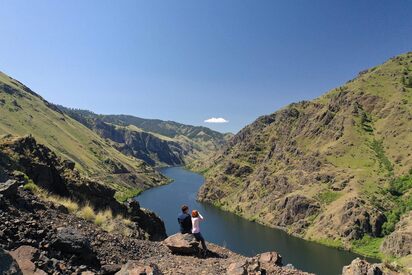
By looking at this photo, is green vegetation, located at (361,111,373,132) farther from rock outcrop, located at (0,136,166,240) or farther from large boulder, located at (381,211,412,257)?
rock outcrop, located at (0,136,166,240)

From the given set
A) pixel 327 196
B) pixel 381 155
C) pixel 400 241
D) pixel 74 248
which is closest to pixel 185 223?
pixel 74 248

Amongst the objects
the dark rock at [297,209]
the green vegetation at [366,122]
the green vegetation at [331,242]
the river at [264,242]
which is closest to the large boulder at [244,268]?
the river at [264,242]

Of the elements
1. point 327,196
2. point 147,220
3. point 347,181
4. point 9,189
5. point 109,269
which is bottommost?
point 147,220

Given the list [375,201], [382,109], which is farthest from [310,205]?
[382,109]

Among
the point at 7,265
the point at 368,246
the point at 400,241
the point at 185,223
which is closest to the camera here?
the point at 7,265

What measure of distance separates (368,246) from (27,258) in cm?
13000

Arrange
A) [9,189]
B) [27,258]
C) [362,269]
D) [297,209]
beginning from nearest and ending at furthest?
[27,258], [9,189], [362,269], [297,209]

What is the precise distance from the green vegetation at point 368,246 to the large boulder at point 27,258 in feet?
397

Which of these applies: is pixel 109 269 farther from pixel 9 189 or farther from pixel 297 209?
pixel 297 209

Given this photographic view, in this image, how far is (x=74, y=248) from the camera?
45.9 ft

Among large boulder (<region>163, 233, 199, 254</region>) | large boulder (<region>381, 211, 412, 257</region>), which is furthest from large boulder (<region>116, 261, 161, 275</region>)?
large boulder (<region>381, 211, 412, 257</region>)

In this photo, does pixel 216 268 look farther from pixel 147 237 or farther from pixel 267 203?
pixel 267 203

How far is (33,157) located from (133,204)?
9.56m

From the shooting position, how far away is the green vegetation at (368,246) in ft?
384
